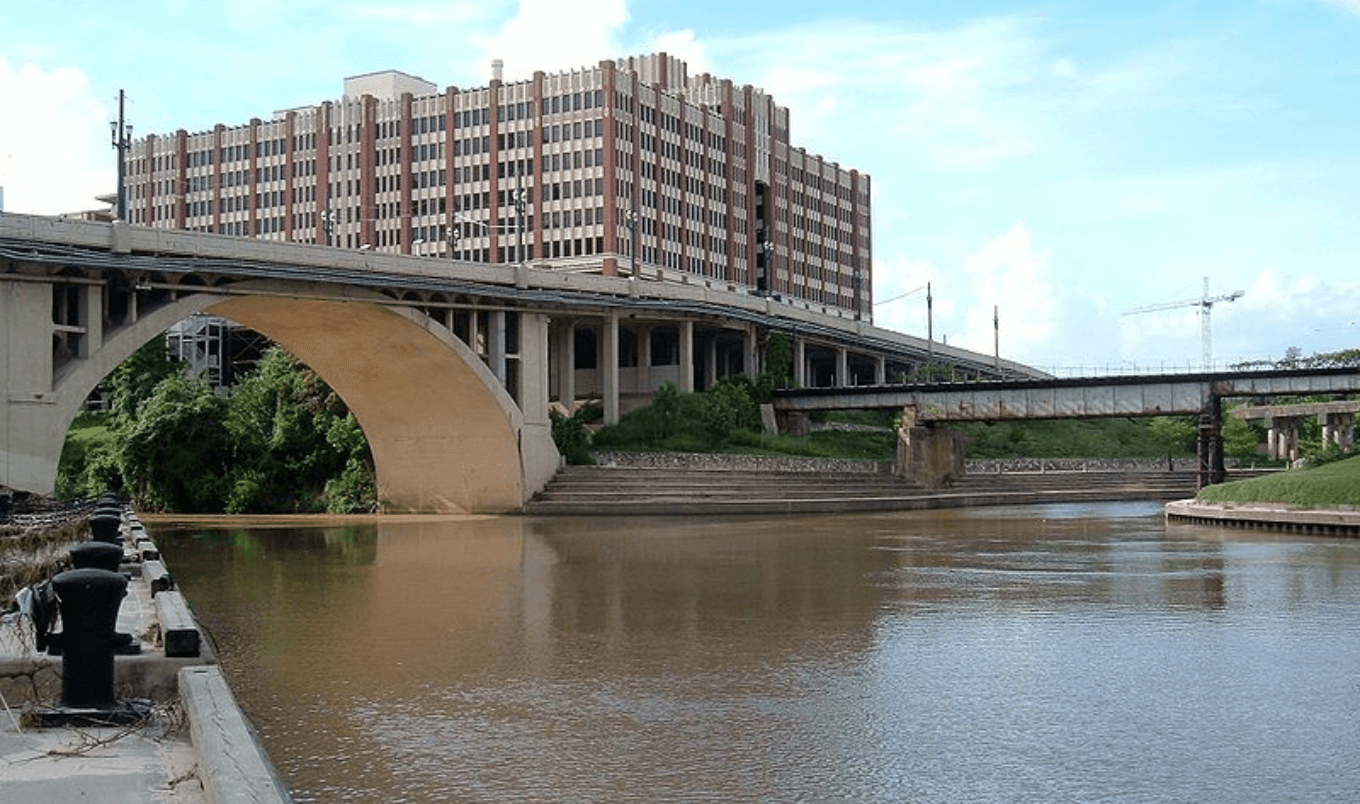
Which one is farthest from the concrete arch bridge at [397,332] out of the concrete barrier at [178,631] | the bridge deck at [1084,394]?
the concrete barrier at [178,631]

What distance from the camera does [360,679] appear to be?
14.3 metres

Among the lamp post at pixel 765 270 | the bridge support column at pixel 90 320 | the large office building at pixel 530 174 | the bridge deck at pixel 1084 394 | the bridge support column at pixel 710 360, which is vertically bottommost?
the bridge deck at pixel 1084 394

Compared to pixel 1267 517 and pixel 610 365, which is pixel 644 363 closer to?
pixel 610 365

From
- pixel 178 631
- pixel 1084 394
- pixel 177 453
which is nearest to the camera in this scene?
pixel 178 631

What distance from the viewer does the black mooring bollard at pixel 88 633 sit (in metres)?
9.46

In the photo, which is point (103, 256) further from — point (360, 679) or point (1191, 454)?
point (1191, 454)

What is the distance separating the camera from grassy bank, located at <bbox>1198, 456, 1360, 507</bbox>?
42000 millimetres

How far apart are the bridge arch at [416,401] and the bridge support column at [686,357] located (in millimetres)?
15116

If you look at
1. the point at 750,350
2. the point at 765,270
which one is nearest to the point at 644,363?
the point at 750,350

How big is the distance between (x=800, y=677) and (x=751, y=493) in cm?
4636

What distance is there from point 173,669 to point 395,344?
147 feet

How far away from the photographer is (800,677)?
46.9 ft

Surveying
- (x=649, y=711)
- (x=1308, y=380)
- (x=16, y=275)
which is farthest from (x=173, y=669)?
(x=1308, y=380)

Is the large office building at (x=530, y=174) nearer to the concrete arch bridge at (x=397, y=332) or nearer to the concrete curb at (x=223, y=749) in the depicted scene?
the concrete arch bridge at (x=397, y=332)
